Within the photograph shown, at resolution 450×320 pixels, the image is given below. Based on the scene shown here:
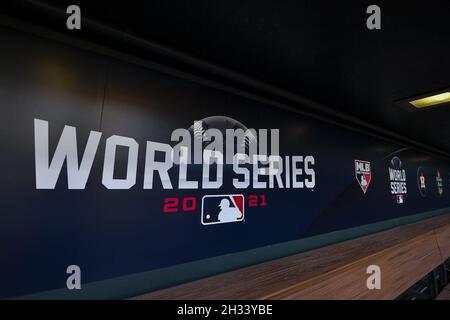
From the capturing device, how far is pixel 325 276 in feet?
5.15

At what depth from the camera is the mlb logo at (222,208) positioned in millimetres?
1663

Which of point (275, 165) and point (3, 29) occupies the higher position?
point (3, 29)

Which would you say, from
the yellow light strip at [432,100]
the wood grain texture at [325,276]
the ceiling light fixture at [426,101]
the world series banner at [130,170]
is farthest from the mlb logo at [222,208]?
the yellow light strip at [432,100]

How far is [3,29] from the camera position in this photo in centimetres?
111

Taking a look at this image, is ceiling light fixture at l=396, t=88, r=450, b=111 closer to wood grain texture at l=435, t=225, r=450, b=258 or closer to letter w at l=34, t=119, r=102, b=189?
wood grain texture at l=435, t=225, r=450, b=258

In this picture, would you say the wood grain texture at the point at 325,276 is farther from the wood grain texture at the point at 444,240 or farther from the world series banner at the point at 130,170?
the wood grain texture at the point at 444,240

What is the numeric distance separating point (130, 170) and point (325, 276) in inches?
56.9

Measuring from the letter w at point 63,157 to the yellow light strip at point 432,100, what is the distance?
9.50 feet

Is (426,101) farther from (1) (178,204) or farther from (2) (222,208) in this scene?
(1) (178,204)

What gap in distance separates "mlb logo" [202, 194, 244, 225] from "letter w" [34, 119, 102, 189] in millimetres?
761

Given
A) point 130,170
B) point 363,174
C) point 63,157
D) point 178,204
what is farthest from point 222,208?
point 363,174
